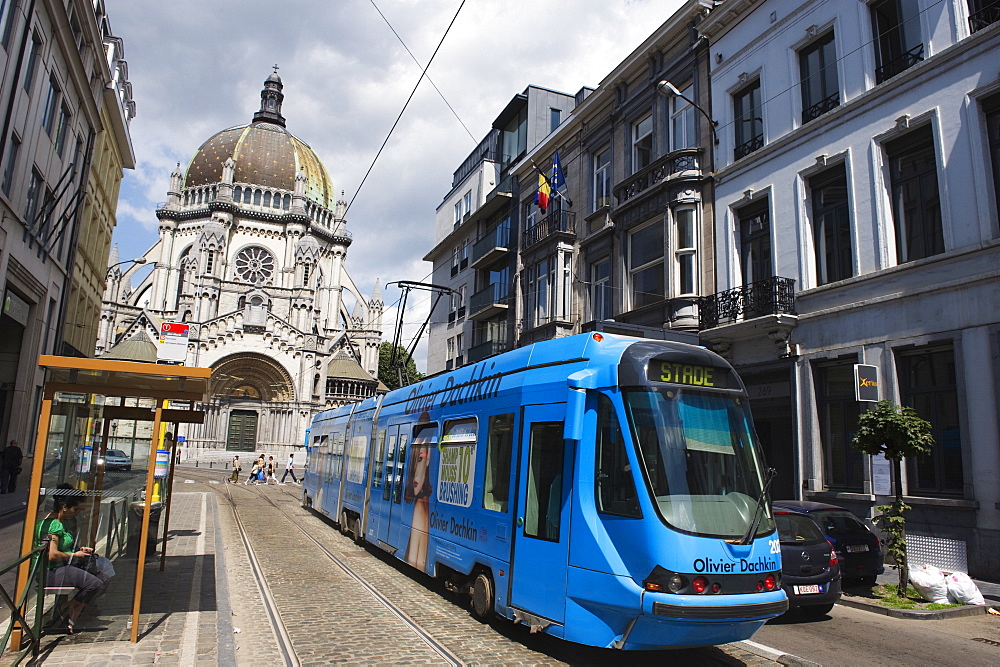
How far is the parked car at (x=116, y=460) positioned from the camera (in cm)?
952

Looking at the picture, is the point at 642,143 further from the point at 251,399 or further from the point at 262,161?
the point at 262,161

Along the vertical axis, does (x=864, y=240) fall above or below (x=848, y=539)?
above

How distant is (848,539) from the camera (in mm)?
10664

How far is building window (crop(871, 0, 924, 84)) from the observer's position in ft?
43.3

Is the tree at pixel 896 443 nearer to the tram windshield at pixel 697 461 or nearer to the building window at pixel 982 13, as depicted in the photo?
the tram windshield at pixel 697 461

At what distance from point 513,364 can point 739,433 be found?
2714mm

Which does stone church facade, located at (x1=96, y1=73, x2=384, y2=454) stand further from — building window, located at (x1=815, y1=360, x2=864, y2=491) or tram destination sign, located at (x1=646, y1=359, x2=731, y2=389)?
tram destination sign, located at (x1=646, y1=359, x2=731, y2=389)

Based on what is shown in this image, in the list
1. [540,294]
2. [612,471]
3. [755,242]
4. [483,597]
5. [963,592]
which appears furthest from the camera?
[540,294]

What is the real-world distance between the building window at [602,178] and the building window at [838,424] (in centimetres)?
952

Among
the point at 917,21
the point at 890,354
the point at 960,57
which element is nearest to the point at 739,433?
the point at 890,354

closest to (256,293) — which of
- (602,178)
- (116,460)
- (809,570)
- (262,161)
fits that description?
(262,161)

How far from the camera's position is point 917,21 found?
1314 cm

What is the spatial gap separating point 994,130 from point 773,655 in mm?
10446

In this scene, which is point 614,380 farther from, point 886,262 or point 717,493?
point 886,262
